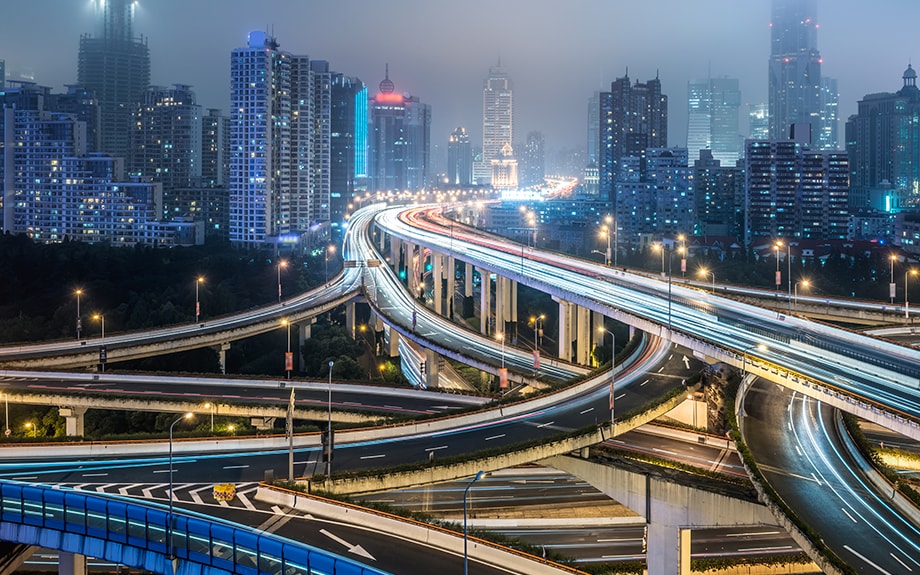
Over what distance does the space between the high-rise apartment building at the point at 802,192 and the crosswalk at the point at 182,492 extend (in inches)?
4645

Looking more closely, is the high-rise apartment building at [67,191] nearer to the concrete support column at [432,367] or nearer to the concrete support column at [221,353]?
the concrete support column at [221,353]

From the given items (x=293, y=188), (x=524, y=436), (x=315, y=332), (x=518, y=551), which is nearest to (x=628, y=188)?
(x=293, y=188)

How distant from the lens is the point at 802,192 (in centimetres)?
13612

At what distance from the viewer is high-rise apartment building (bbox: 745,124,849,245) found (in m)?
135

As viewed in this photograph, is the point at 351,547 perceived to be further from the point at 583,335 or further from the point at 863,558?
the point at 583,335

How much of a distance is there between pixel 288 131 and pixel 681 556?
122758mm

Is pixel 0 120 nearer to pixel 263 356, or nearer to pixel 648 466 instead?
pixel 263 356

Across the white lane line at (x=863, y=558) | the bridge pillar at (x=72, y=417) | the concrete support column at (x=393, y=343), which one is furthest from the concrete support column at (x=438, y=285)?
the white lane line at (x=863, y=558)

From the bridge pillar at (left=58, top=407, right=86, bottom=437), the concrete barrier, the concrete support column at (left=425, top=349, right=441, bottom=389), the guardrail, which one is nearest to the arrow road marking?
the concrete barrier

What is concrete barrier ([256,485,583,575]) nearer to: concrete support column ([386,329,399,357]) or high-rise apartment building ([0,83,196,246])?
concrete support column ([386,329,399,357])

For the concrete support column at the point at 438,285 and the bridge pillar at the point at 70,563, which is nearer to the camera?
the bridge pillar at the point at 70,563

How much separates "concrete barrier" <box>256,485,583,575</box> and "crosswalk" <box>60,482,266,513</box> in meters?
0.57

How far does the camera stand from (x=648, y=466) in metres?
31.8

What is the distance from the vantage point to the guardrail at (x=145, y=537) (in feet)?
74.8
